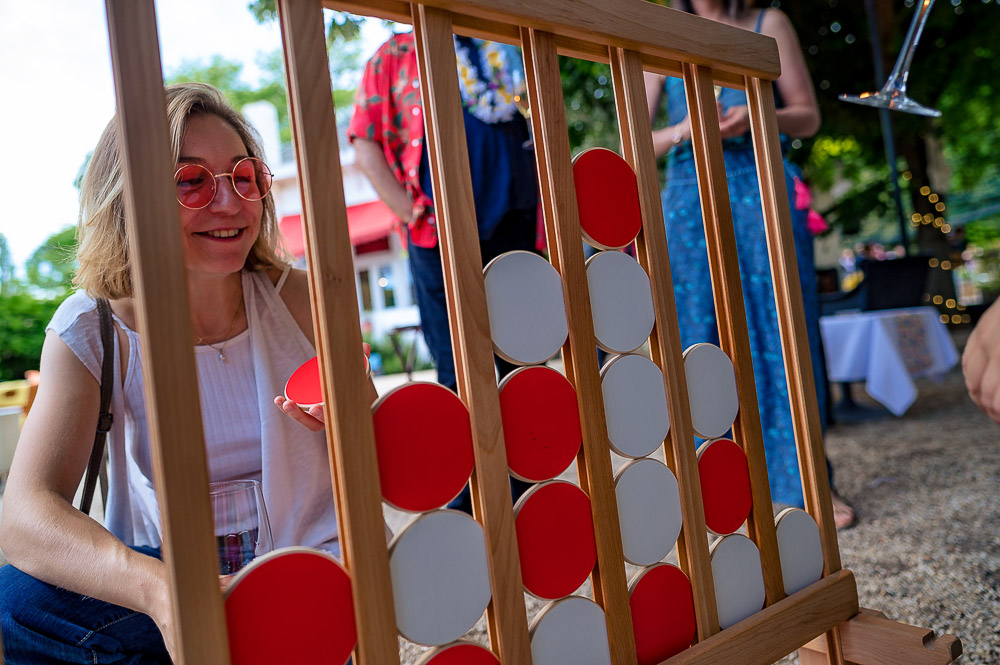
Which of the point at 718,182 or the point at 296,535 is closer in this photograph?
the point at 718,182

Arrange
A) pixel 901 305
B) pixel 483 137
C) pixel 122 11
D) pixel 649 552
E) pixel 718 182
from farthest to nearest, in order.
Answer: pixel 901 305 < pixel 483 137 < pixel 718 182 < pixel 649 552 < pixel 122 11

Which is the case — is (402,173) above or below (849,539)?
above

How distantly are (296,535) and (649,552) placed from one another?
62 centimetres

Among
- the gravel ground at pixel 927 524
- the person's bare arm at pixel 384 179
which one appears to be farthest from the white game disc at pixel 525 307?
the person's bare arm at pixel 384 179

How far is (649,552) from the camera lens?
68cm

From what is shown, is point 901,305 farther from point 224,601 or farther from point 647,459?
point 224,601

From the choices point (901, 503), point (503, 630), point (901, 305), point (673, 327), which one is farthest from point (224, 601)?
point (901, 305)

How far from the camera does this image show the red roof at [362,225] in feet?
21.4

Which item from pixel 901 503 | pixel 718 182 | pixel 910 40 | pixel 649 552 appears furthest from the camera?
pixel 901 503

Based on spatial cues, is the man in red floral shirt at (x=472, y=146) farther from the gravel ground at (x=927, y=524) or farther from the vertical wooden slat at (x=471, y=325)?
the vertical wooden slat at (x=471, y=325)

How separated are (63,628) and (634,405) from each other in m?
0.85

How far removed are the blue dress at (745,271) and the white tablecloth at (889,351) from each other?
5.20 feet

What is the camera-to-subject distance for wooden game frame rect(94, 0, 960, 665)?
436 mm

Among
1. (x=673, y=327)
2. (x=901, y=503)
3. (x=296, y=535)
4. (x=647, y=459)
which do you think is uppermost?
(x=673, y=327)
